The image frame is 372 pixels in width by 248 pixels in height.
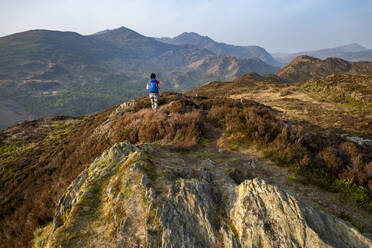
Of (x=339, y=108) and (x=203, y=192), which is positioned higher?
(x=203, y=192)

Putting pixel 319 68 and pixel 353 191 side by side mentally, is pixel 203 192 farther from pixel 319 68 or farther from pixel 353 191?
pixel 319 68

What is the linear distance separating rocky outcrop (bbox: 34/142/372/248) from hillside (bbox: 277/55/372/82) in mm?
127593

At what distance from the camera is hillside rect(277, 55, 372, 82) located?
381 ft

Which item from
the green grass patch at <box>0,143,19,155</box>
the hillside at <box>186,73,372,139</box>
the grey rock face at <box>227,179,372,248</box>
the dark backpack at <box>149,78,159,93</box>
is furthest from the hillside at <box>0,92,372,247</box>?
the green grass patch at <box>0,143,19,155</box>

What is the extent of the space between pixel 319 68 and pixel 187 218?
16646 centimetres

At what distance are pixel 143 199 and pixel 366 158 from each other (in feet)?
30.3

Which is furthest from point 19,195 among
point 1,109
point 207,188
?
point 1,109

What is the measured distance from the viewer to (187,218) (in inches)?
153

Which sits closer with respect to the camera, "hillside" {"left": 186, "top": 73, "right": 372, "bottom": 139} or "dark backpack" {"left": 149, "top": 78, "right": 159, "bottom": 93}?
"dark backpack" {"left": 149, "top": 78, "right": 159, "bottom": 93}

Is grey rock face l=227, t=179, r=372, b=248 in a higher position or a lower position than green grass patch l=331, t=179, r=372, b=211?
higher

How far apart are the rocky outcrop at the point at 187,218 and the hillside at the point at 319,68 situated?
128 m

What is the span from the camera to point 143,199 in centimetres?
426

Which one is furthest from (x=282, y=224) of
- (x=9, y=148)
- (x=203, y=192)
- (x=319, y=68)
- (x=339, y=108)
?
(x=319, y=68)

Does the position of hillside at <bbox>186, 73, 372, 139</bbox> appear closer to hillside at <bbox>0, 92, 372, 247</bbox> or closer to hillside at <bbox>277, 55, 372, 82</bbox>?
hillside at <bbox>0, 92, 372, 247</bbox>
